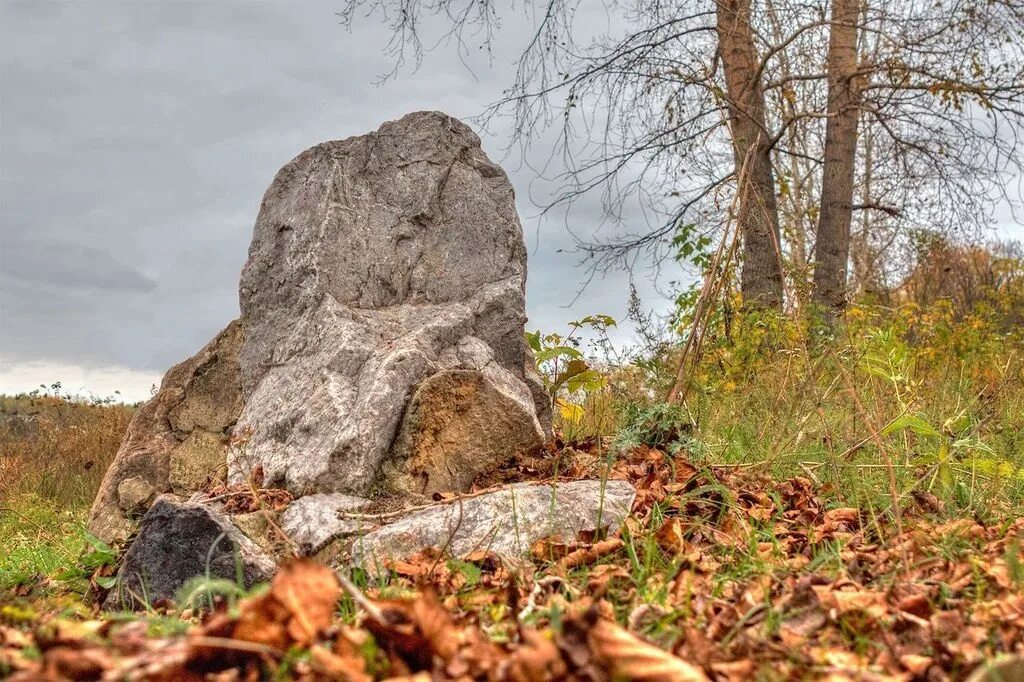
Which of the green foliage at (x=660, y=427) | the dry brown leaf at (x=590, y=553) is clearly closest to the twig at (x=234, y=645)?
the dry brown leaf at (x=590, y=553)

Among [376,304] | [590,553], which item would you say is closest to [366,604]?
[590,553]

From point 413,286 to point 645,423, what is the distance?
1628mm

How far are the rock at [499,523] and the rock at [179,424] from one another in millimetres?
1944

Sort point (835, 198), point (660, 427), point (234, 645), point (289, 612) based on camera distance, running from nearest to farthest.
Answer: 1. point (234, 645)
2. point (289, 612)
3. point (660, 427)
4. point (835, 198)

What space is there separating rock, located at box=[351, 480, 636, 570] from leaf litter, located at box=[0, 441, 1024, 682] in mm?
111

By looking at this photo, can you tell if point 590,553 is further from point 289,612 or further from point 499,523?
point 289,612

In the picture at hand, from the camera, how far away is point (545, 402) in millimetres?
5570

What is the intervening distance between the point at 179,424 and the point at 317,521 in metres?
1.81

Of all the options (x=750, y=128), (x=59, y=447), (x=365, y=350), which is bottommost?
(x=59, y=447)

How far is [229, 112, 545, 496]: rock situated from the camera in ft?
15.0

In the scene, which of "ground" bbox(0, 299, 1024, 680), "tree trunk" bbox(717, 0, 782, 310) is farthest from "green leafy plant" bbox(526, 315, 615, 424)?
"tree trunk" bbox(717, 0, 782, 310)

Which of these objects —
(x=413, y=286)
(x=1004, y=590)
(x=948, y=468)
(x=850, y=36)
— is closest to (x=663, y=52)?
(x=850, y=36)

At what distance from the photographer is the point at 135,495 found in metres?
5.20

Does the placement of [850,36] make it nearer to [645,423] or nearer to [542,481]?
[645,423]
